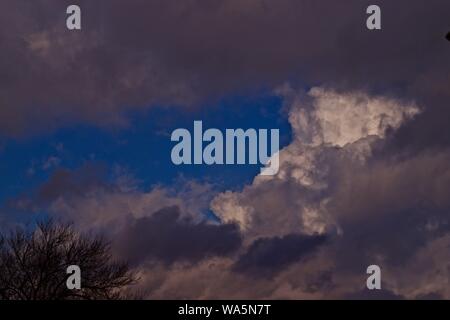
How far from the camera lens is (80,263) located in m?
45.2
